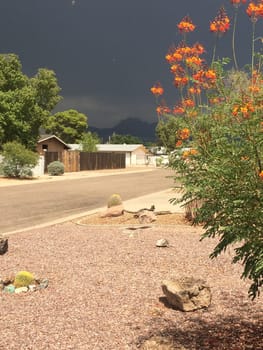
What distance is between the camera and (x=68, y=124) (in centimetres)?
10556

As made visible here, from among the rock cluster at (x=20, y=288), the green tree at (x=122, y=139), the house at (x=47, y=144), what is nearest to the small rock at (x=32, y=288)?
the rock cluster at (x=20, y=288)

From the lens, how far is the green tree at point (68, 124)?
103812 millimetres

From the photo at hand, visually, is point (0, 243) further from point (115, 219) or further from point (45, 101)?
point (45, 101)

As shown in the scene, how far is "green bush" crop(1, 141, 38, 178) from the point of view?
126 feet

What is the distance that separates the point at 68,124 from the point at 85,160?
154 ft

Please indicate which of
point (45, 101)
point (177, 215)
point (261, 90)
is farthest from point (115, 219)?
point (45, 101)

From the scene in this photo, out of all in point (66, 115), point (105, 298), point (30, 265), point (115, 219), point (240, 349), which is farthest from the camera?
point (66, 115)

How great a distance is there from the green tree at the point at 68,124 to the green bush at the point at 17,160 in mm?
63098

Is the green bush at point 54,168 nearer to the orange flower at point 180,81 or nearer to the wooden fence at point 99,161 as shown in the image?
the wooden fence at point 99,161

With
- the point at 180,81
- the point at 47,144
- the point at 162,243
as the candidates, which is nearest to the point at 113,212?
the point at 162,243

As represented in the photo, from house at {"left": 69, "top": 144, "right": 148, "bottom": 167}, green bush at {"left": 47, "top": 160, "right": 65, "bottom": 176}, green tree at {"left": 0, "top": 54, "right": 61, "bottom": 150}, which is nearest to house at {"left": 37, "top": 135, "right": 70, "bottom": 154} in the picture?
green tree at {"left": 0, "top": 54, "right": 61, "bottom": 150}

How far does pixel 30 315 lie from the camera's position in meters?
6.14

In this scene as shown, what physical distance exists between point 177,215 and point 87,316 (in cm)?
894

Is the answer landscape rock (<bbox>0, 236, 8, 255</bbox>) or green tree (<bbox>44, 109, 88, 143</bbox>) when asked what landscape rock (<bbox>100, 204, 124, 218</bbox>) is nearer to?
landscape rock (<bbox>0, 236, 8, 255</bbox>)
